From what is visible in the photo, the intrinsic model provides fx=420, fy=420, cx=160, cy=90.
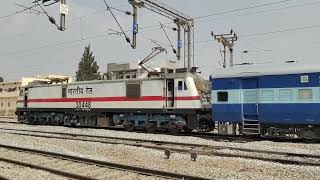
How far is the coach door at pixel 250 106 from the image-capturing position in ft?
67.7

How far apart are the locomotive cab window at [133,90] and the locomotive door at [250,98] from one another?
8.46 metres

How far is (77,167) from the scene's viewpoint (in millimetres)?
12883

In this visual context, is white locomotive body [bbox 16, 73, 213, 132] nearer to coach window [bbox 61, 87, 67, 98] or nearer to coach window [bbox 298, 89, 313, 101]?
coach window [bbox 61, 87, 67, 98]

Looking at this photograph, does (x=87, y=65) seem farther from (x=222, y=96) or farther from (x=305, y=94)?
(x=305, y=94)

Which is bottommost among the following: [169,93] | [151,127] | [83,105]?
[151,127]

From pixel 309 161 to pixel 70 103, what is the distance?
2255 cm

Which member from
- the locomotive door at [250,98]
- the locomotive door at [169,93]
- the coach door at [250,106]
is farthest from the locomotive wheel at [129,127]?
the locomotive door at [250,98]

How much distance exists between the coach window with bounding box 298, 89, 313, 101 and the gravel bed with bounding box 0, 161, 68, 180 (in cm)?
1237

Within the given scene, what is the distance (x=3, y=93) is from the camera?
81000 millimetres

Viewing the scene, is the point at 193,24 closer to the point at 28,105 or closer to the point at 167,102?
the point at 167,102

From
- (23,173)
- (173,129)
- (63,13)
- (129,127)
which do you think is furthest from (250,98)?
(23,173)

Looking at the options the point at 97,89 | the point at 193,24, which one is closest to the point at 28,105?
the point at 97,89

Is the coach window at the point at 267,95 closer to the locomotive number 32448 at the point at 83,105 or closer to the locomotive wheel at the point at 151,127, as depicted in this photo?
the locomotive wheel at the point at 151,127

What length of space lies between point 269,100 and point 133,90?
10.3 meters
